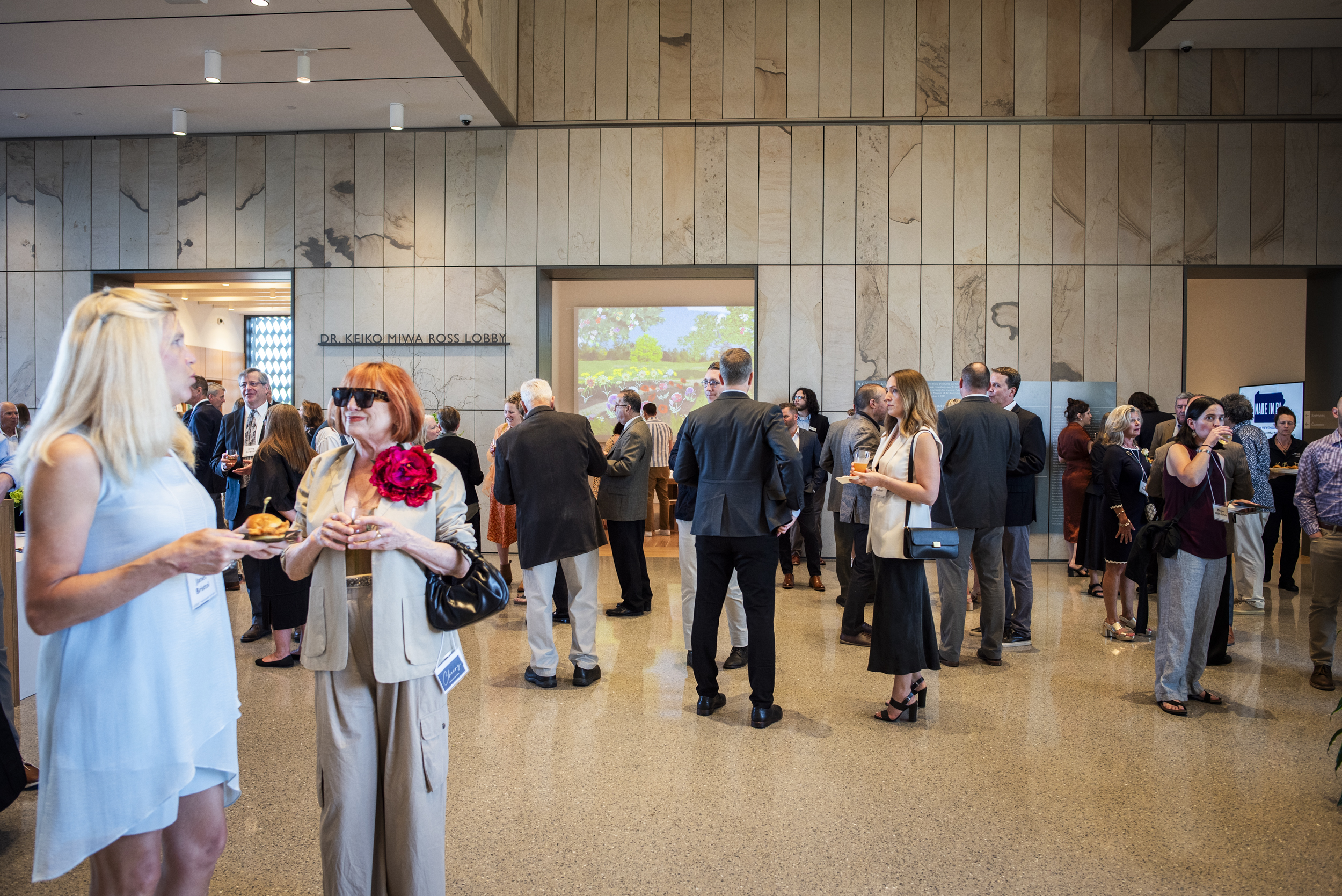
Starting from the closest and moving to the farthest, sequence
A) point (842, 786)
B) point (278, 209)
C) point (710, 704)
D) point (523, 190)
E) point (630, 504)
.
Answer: point (842, 786), point (710, 704), point (630, 504), point (523, 190), point (278, 209)

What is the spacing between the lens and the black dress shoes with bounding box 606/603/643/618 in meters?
6.46

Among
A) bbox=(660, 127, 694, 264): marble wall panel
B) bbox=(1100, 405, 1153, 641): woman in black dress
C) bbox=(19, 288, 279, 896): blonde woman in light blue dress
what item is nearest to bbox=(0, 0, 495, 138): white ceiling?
bbox=(660, 127, 694, 264): marble wall panel

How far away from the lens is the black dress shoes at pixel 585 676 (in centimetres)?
476

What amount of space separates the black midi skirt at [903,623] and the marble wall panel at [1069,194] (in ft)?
21.3

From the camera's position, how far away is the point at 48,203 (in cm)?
952

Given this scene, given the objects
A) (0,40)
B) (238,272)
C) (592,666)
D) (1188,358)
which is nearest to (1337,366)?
(1188,358)

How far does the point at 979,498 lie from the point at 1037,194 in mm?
5475

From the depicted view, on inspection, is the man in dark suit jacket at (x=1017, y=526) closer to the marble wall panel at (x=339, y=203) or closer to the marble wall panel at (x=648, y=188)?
the marble wall panel at (x=648, y=188)

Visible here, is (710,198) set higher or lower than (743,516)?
higher

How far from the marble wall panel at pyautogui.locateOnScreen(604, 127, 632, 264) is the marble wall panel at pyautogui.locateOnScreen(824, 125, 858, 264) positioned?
225 centimetres

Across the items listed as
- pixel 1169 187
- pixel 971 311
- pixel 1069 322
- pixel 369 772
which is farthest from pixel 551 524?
pixel 1169 187

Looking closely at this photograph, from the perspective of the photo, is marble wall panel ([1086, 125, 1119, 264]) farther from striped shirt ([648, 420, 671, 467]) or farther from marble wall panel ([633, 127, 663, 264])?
striped shirt ([648, 420, 671, 467])

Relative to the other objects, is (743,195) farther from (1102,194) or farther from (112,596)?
(112,596)

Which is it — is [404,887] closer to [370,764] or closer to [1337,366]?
[370,764]
